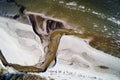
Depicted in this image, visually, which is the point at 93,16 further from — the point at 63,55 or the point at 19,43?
the point at 19,43

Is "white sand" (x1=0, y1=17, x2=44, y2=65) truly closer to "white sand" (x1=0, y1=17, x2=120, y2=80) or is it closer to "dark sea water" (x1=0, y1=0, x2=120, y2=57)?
"white sand" (x1=0, y1=17, x2=120, y2=80)

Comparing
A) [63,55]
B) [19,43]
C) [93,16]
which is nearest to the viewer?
[93,16]

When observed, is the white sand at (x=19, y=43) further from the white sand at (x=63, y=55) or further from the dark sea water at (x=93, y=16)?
the dark sea water at (x=93, y=16)

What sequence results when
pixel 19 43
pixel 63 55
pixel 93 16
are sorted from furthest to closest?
pixel 19 43 → pixel 63 55 → pixel 93 16

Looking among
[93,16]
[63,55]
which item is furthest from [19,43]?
[93,16]

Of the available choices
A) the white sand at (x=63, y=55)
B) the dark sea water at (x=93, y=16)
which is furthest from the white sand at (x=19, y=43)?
the dark sea water at (x=93, y=16)

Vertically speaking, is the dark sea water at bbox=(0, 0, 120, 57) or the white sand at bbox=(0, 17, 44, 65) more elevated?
the dark sea water at bbox=(0, 0, 120, 57)

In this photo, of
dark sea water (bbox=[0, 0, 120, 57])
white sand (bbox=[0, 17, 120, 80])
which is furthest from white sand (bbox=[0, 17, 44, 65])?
dark sea water (bbox=[0, 0, 120, 57])
